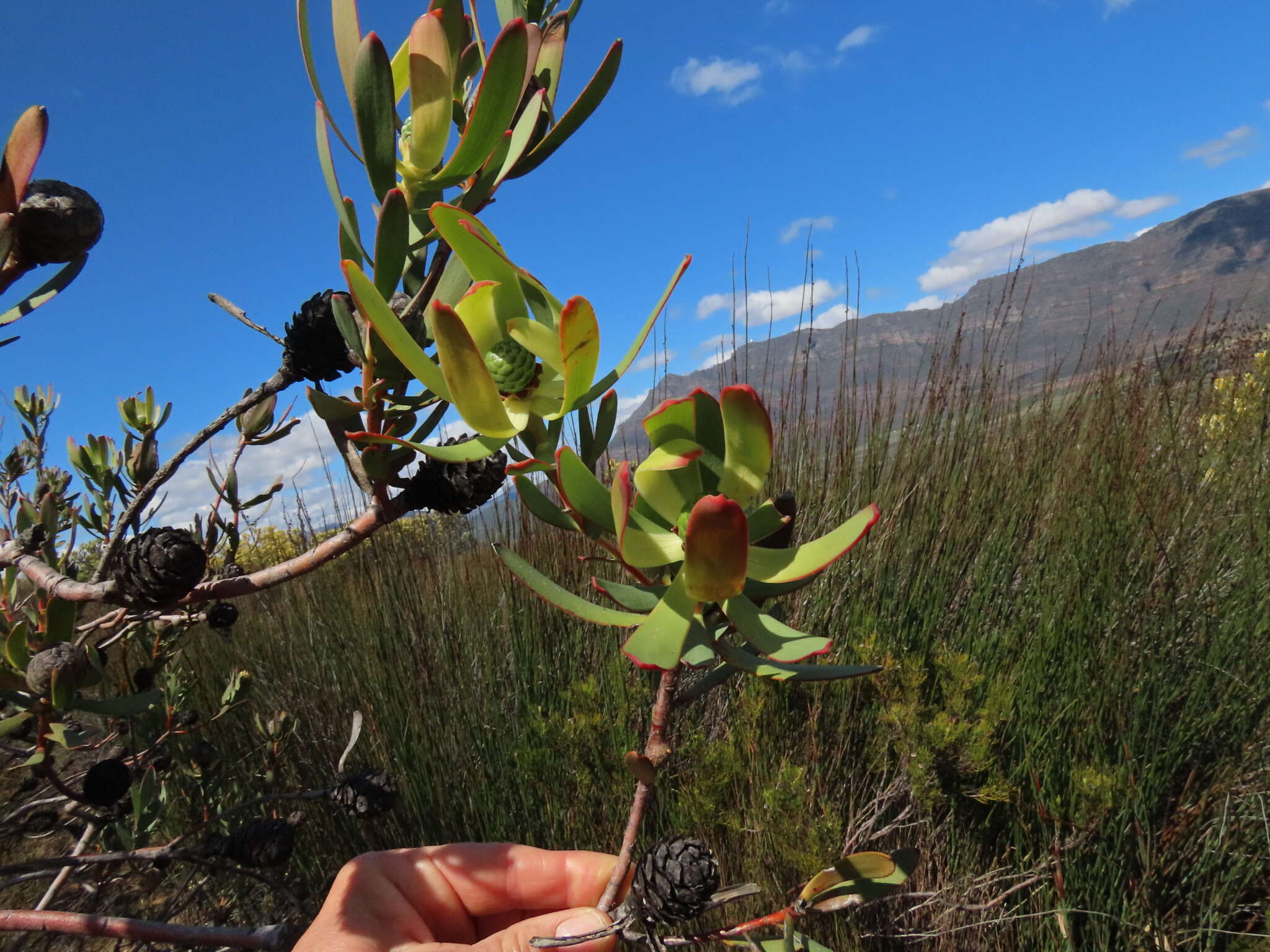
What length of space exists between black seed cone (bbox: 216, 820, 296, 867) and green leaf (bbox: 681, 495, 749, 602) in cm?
69

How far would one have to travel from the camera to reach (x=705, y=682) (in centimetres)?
33

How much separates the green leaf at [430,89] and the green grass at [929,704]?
1.03m

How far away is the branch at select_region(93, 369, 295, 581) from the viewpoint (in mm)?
383

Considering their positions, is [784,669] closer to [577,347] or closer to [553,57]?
[577,347]

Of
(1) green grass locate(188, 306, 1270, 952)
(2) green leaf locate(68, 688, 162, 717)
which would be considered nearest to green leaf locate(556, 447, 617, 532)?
(2) green leaf locate(68, 688, 162, 717)

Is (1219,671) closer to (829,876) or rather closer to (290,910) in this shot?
(829,876)

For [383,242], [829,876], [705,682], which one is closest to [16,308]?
[383,242]

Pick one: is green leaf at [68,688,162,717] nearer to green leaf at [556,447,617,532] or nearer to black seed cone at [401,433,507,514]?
black seed cone at [401,433,507,514]

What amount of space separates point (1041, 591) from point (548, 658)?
1179mm

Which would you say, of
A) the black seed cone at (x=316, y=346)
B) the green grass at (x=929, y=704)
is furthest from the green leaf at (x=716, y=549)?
the green grass at (x=929, y=704)

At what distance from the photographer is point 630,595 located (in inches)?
11.4

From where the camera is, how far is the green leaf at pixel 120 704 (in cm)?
47

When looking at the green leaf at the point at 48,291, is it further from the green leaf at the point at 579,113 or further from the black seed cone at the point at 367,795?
the black seed cone at the point at 367,795

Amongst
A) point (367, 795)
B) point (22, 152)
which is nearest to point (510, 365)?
point (22, 152)
